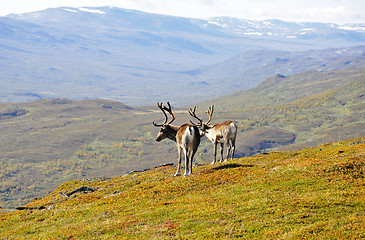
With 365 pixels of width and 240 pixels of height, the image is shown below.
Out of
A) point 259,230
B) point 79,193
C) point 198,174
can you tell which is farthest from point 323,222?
point 79,193

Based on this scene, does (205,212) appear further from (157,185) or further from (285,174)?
(157,185)

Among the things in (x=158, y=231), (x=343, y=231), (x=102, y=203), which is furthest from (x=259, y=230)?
(x=102, y=203)

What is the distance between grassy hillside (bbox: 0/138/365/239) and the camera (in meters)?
18.4

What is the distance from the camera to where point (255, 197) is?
23.6 meters

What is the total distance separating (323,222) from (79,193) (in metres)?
25.1

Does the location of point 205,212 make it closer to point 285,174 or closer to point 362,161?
point 285,174

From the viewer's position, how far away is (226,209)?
21969mm

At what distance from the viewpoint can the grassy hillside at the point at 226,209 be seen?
18.4 m

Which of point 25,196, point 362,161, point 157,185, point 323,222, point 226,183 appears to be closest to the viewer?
point 323,222

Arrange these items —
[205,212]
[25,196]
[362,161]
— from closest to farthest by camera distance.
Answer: [205,212] < [362,161] < [25,196]

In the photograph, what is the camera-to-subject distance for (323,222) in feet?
59.0

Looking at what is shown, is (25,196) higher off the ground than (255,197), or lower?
lower

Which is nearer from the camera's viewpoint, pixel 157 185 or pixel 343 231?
pixel 343 231

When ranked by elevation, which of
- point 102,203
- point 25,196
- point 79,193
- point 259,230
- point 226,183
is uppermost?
point 259,230
